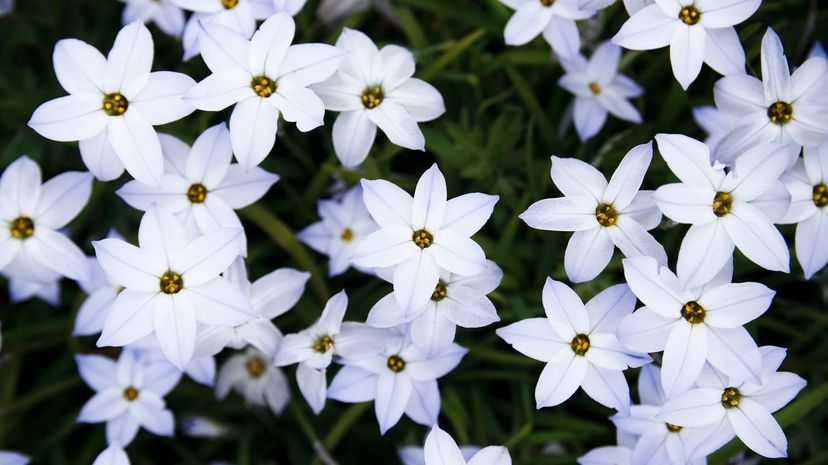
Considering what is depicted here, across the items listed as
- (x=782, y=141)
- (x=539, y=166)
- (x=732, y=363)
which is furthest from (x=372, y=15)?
(x=732, y=363)

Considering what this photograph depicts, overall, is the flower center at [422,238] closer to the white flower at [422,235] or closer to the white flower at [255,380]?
the white flower at [422,235]

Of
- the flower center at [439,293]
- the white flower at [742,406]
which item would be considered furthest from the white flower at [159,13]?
the white flower at [742,406]

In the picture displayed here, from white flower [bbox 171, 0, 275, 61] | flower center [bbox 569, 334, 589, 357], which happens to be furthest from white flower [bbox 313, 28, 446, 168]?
flower center [bbox 569, 334, 589, 357]

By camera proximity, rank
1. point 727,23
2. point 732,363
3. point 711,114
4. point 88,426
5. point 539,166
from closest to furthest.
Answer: point 732,363 → point 727,23 → point 711,114 → point 539,166 → point 88,426

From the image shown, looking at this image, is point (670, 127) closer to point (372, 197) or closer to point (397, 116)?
point (397, 116)

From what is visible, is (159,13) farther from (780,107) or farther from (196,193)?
(780,107)

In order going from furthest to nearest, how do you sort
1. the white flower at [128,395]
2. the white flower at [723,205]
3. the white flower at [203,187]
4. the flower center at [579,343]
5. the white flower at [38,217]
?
the white flower at [128,395], the white flower at [38,217], the white flower at [203,187], the flower center at [579,343], the white flower at [723,205]
